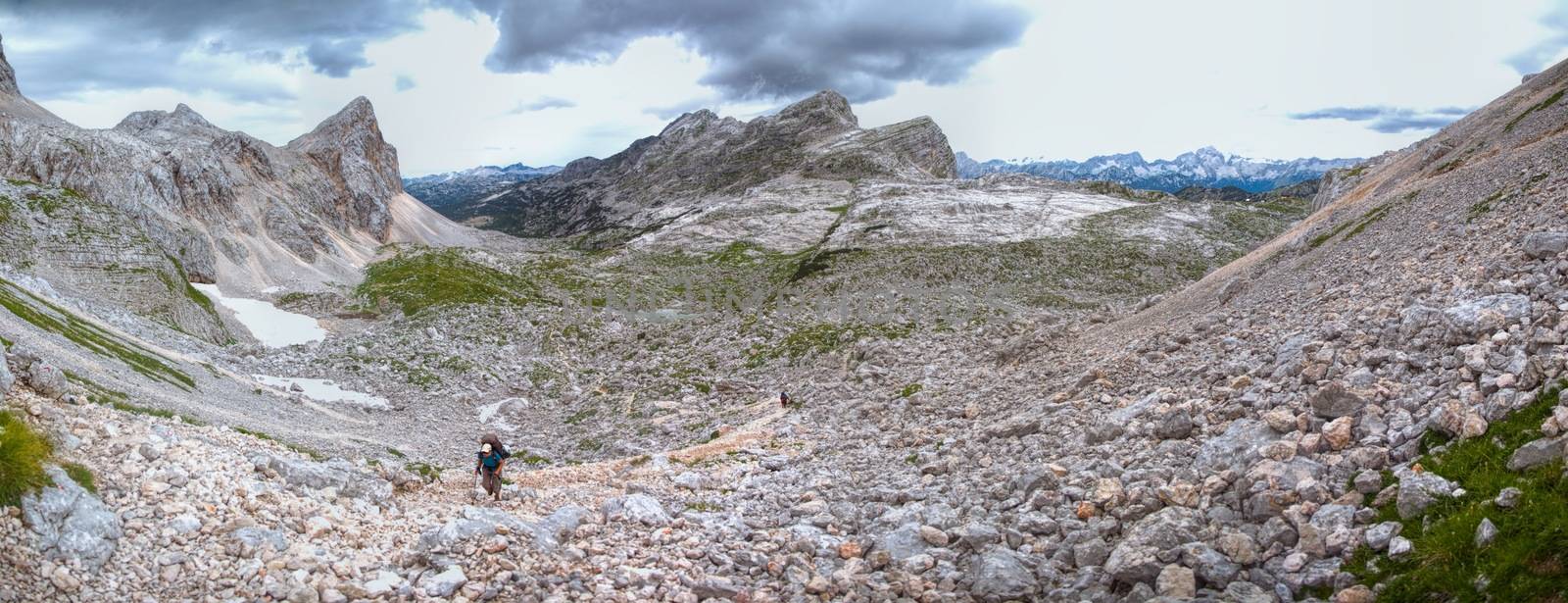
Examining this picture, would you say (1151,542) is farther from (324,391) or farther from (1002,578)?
(324,391)

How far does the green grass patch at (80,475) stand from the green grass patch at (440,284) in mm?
59937

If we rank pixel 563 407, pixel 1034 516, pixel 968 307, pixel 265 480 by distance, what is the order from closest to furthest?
pixel 1034 516
pixel 265 480
pixel 563 407
pixel 968 307

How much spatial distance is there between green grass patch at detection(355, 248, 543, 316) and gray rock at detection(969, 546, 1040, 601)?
67.7 m

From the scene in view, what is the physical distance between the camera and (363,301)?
266 feet

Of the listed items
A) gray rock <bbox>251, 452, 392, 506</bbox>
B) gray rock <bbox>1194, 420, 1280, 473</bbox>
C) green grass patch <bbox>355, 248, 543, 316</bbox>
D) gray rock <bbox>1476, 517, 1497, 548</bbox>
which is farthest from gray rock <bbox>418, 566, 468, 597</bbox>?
green grass patch <bbox>355, 248, 543, 316</bbox>

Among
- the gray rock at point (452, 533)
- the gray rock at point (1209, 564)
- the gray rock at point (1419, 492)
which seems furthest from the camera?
the gray rock at point (452, 533)

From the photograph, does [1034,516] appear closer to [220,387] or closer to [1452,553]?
[1452,553]

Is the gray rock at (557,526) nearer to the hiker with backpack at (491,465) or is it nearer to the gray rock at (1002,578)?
the hiker with backpack at (491,465)

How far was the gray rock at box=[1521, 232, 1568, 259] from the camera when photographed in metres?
17.1

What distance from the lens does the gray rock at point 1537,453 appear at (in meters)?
10.8

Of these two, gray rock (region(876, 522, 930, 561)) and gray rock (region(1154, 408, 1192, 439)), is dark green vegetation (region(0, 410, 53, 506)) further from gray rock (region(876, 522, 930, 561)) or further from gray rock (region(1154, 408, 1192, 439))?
gray rock (region(1154, 408, 1192, 439))

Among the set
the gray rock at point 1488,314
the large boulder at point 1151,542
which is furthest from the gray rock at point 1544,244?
the large boulder at point 1151,542

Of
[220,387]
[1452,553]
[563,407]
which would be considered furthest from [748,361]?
[1452,553]

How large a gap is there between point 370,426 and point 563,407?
37.7 feet
